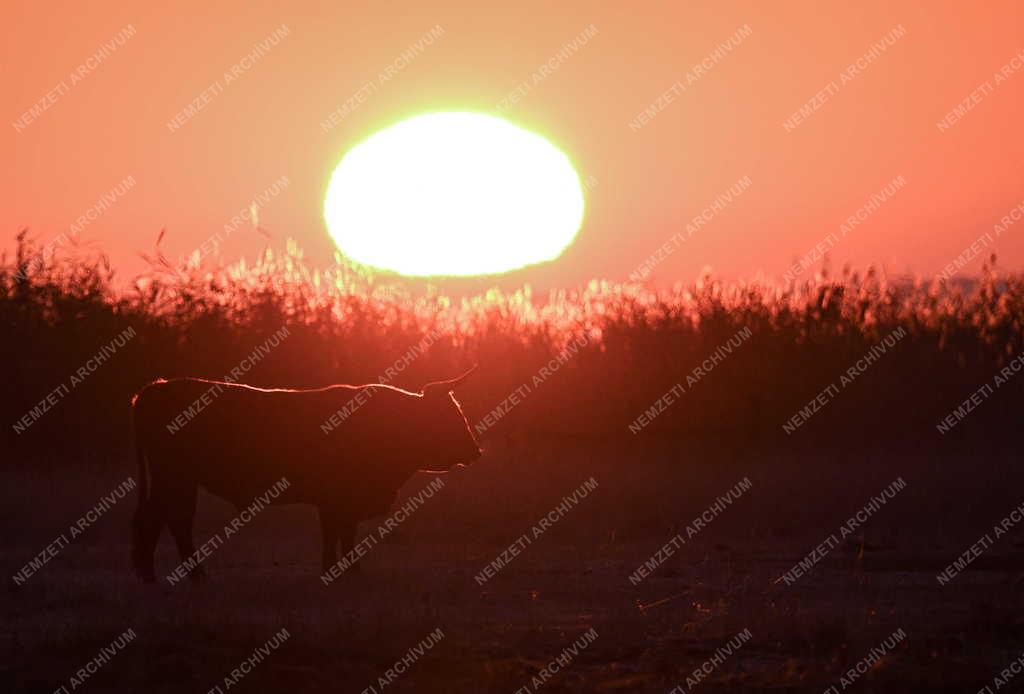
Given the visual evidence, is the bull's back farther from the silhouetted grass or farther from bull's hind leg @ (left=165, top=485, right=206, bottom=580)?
the silhouetted grass

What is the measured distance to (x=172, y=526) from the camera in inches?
449

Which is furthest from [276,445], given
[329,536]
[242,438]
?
[329,536]

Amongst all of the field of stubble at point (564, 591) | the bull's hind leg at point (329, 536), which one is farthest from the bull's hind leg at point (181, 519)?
the bull's hind leg at point (329, 536)

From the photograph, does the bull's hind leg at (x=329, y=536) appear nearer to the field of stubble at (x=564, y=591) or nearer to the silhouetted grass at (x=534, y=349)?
the field of stubble at (x=564, y=591)

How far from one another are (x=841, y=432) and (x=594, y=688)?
42.6 ft

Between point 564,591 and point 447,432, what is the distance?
181cm

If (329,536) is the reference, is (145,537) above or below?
above

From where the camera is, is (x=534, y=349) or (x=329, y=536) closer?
(x=329, y=536)

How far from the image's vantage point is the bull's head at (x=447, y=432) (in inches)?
465

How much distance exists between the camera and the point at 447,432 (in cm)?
1184

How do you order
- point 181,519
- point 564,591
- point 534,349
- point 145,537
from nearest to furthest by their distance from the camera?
1. point 564,591
2. point 145,537
3. point 181,519
4. point 534,349

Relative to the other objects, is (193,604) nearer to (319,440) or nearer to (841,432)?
(319,440)

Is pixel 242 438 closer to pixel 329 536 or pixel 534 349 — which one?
pixel 329 536

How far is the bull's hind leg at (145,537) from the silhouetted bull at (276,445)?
0.04 meters
